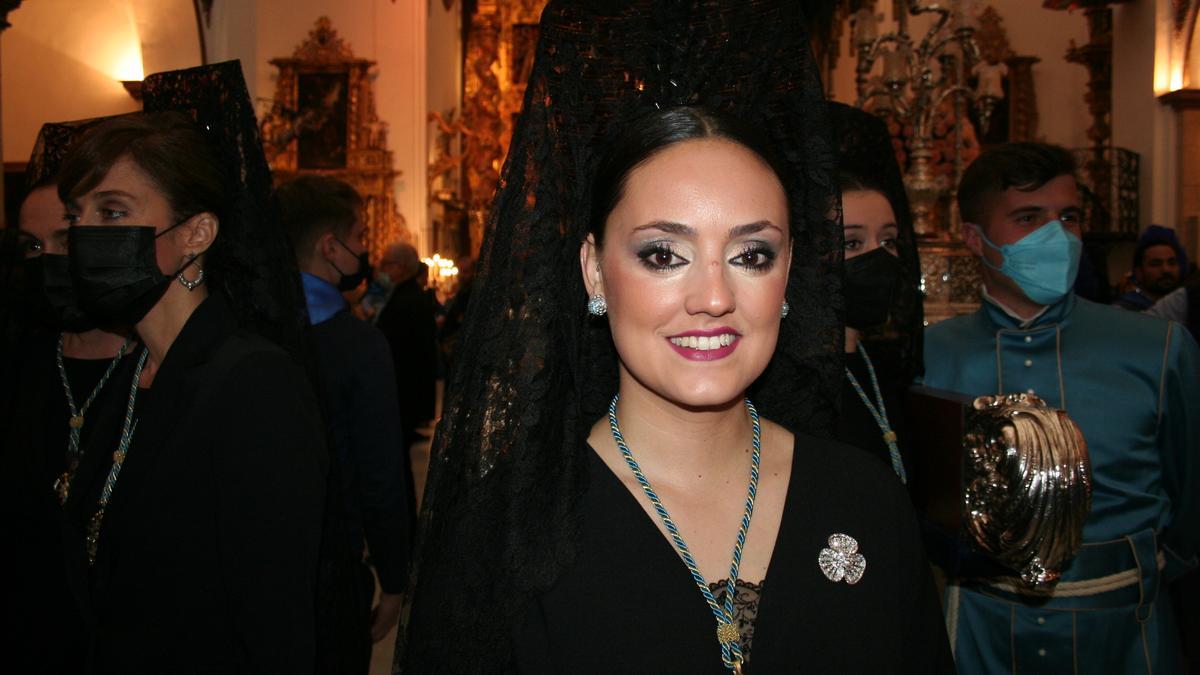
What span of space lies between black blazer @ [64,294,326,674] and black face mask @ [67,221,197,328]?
29 cm

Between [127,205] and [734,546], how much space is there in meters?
1.74

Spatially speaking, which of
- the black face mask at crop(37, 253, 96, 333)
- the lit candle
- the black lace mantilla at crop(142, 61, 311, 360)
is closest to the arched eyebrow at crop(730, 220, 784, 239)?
the black lace mantilla at crop(142, 61, 311, 360)

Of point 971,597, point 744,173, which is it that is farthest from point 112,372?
point 971,597

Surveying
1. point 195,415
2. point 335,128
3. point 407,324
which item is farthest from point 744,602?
point 335,128

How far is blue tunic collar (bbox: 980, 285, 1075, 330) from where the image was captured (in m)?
2.91

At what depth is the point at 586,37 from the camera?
1801mm

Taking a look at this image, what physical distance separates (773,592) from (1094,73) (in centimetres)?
1696

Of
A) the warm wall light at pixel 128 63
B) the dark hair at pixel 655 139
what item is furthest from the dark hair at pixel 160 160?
the warm wall light at pixel 128 63

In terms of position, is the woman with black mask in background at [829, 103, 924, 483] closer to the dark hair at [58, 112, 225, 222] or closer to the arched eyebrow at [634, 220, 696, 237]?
the arched eyebrow at [634, 220, 696, 237]

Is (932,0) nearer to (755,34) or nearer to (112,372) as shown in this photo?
(755,34)

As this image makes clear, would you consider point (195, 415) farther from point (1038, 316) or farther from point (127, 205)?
point (1038, 316)

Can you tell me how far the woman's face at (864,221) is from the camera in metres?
2.69

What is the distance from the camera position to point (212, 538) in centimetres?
207

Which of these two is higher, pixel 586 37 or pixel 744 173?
pixel 586 37
